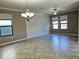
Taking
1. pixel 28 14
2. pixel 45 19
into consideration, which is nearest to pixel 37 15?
pixel 45 19

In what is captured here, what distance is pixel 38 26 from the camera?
10.2 m

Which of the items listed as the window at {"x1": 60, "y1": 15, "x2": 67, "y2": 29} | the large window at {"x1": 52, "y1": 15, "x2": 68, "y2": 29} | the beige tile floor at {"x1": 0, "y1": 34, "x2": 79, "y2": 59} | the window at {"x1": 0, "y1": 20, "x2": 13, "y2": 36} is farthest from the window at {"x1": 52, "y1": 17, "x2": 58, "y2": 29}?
the window at {"x1": 0, "y1": 20, "x2": 13, "y2": 36}

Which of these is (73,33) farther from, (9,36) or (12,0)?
(12,0)

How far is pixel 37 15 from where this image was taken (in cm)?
1009

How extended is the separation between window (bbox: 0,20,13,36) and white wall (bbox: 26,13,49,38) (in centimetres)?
200

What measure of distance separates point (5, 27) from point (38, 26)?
4343 mm

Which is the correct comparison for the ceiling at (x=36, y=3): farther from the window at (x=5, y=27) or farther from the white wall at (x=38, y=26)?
the white wall at (x=38, y=26)

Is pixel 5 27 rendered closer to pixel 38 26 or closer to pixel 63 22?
pixel 38 26

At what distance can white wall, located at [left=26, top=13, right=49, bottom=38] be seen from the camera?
352 inches

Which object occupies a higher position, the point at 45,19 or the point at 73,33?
the point at 45,19

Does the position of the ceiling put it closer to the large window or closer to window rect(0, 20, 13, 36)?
window rect(0, 20, 13, 36)

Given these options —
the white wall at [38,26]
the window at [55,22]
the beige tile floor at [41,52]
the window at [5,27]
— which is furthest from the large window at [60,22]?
the window at [5,27]

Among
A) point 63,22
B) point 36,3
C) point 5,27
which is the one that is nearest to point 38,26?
point 63,22

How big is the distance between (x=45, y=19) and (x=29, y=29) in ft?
11.7
